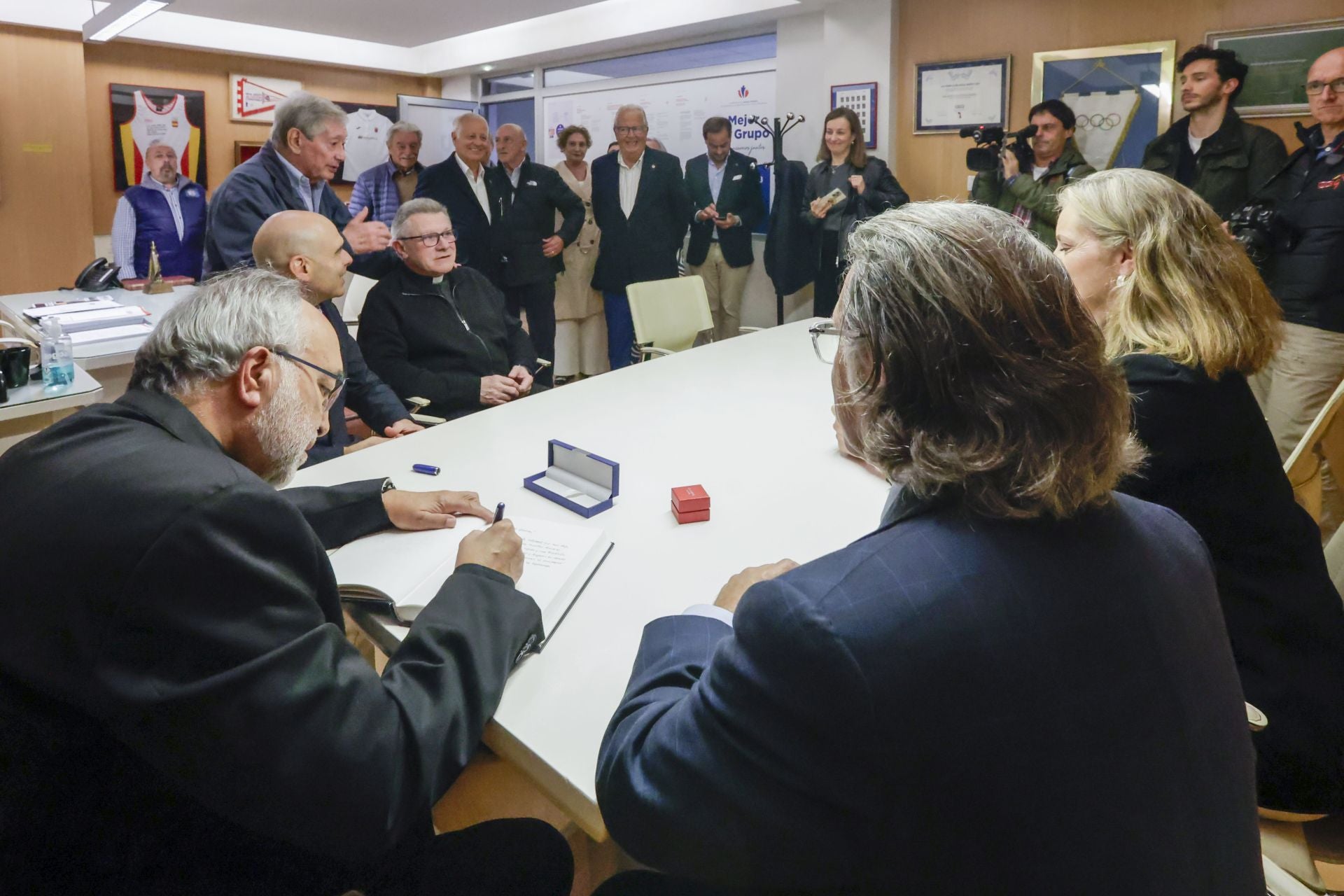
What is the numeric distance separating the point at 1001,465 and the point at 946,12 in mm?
5032

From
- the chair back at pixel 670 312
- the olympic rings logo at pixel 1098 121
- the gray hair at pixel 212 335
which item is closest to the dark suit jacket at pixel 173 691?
the gray hair at pixel 212 335

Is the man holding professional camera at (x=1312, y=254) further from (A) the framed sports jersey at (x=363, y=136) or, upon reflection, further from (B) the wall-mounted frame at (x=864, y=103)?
(A) the framed sports jersey at (x=363, y=136)

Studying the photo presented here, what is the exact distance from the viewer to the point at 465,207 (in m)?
5.08

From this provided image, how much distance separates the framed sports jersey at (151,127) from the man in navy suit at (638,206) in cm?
357

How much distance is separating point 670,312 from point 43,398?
248 cm

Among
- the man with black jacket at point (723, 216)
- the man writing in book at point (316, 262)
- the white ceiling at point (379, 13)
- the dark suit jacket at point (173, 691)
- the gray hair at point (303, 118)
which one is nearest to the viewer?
the dark suit jacket at point (173, 691)

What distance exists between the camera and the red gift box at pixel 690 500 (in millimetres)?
1573

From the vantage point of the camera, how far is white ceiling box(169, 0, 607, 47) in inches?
226

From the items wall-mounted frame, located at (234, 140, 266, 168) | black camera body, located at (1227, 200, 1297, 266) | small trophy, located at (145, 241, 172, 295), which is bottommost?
small trophy, located at (145, 241, 172, 295)

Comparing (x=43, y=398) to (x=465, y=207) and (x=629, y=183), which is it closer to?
(x=465, y=207)

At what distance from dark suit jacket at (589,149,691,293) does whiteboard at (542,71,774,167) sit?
2.44 feet

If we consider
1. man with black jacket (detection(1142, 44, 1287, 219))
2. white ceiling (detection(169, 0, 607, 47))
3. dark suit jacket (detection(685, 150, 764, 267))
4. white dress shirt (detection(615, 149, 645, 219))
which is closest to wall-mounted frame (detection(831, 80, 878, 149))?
dark suit jacket (detection(685, 150, 764, 267))

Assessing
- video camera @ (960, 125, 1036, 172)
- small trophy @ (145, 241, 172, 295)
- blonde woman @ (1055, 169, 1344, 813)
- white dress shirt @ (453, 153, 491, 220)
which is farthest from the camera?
white dress shirt @ (453, 153, 491, 220)

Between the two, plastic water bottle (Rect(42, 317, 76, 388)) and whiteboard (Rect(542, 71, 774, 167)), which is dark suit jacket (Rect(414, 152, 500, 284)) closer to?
whiteboard (Rect(542, 71, 774, 167))
